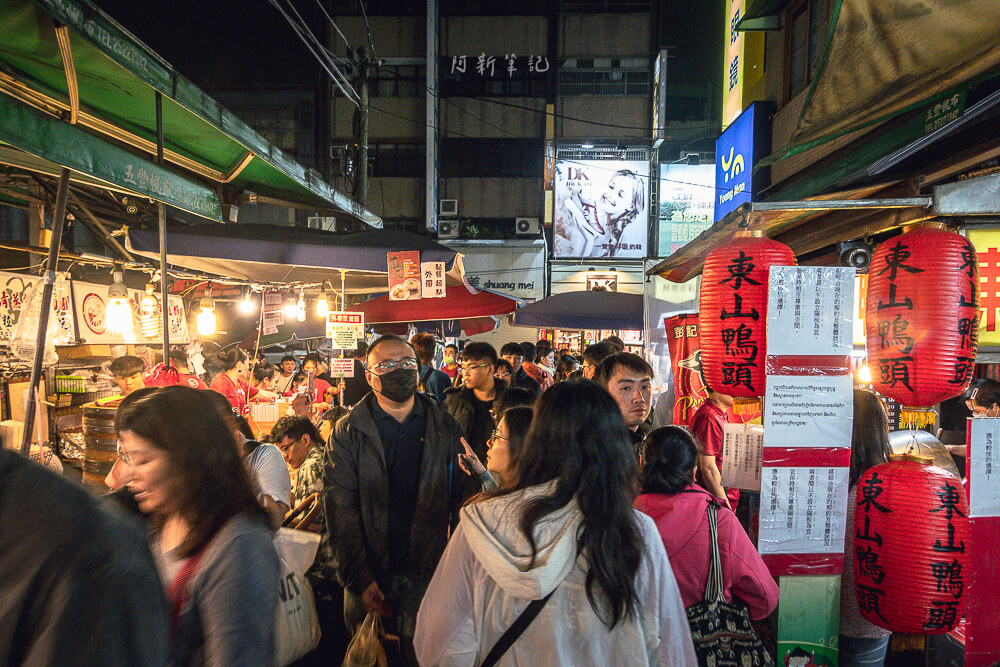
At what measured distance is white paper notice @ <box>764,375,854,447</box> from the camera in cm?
314

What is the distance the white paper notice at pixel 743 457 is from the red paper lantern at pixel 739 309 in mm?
287

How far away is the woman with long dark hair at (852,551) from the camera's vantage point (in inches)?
135

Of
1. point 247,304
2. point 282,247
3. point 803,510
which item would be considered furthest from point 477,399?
point 247,304

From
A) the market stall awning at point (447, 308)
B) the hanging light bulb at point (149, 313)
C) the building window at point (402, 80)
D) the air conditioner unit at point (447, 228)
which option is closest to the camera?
the hanging light bulb at point (149, 313)

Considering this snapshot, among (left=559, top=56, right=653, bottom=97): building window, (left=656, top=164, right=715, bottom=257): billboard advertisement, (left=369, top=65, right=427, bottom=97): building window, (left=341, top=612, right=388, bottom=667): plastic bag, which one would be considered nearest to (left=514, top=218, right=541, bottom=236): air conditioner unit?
(left=656, top=164, right=715, bottom=257): billboard advertisement

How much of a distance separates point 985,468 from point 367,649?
3.61m

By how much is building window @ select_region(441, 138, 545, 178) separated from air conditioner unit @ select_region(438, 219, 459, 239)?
7.24 feet

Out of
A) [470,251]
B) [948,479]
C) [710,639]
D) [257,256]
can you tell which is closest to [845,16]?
[948,479]

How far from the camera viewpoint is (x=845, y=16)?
11.0 ft

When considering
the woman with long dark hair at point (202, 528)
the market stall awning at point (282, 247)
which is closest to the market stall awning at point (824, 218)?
the market stall awning at point (282, 247)

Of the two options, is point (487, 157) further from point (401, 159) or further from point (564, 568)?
point (564, 568)

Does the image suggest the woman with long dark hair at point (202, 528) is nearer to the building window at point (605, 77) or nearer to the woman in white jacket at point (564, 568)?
the woman in white jacket at point (564, 568)

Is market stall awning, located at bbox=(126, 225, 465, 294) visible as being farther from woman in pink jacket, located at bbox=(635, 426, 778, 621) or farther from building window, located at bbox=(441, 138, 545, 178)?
building window, located at bbox=(441, 138, 545, 178)

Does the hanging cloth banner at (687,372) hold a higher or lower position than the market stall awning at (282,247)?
lower
